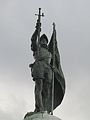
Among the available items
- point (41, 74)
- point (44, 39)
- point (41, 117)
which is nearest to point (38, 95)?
point (41, 74)

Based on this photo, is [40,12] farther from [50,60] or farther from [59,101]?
[59,101]

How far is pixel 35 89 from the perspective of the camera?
17078 millimetres

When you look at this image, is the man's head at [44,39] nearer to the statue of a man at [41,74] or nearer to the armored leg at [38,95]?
Answer: the statue of a man at [41,74]

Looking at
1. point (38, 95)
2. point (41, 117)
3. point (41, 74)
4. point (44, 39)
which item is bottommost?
point (41, 117)

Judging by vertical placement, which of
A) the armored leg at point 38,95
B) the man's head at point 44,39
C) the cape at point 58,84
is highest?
the man's head at point 44,39

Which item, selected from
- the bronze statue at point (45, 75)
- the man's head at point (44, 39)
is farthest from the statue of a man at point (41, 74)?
the man's head at point (44, 39)

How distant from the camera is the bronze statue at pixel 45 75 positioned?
55.6 feet

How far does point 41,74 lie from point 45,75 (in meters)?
0.27

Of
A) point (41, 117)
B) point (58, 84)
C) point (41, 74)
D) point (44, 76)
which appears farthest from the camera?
point (58, 84)

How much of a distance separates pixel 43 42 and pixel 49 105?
2.37m

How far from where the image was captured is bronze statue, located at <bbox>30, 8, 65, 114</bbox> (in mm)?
16938

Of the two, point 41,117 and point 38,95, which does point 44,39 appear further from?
point 41,117

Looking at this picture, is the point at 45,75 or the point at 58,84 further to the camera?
the point at 58,84

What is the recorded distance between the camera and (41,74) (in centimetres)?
1694
